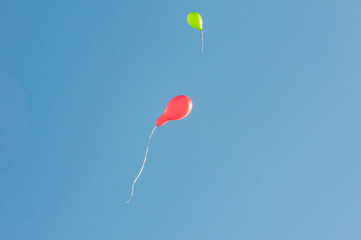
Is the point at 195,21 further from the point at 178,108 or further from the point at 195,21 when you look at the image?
the point at 178,108

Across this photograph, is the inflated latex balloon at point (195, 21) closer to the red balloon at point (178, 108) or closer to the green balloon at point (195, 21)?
the green balloon at point (195, 21)

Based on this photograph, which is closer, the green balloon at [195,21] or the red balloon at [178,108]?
the red balloon at [178,108]

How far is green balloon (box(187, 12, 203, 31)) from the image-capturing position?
14.8ft

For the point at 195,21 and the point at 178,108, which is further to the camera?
the point at 195,21

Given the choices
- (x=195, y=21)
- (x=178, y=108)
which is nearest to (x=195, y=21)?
(x=195, y=21)

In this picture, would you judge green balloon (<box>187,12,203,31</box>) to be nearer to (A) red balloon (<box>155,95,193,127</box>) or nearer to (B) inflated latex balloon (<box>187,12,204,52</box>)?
(B) inflated latex balloon (<box>187,12,204,52</box>)

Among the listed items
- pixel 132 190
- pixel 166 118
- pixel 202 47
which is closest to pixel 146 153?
pixel 132 190

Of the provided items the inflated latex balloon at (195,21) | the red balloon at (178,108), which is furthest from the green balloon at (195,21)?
the red balloon at (178,108)

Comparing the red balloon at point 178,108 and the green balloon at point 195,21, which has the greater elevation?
the green balloon at point 195,21

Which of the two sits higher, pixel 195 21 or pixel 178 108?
pixel 195 21

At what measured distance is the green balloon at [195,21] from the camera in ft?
14.8

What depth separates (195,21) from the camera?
4.54 m

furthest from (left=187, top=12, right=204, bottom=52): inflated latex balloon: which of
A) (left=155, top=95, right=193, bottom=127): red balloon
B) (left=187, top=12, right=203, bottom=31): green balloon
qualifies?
(left=155, top=95, right=193, bottom=127): red balloon

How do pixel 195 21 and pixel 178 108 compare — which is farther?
pixel 195 21
